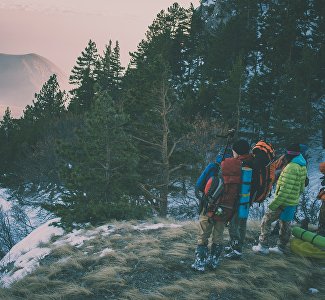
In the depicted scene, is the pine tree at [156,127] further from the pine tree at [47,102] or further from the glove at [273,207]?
the pine tree at [47,102]

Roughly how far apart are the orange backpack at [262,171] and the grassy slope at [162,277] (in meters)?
1.17

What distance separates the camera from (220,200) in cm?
523

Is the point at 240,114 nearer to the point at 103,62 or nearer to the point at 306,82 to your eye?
the point at 306,82

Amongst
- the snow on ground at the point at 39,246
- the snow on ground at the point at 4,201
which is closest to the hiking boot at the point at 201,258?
the snow on ground at the point at 39,246

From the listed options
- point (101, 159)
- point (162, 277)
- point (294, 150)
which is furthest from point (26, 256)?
point (101, 159)

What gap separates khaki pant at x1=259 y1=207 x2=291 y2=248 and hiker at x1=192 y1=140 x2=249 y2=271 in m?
1.15

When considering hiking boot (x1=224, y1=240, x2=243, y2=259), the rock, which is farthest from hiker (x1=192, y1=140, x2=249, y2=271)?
the rock

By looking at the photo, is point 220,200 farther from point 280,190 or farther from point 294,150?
point 294,150

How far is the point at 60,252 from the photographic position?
7336mm

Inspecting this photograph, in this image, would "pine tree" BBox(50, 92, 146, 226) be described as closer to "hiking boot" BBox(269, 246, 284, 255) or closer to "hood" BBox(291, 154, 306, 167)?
"hiking boot" BBox(269, 246, 284, 255)

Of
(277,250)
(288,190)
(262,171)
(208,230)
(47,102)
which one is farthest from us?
(47,102)

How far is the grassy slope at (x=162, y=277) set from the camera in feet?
16.3

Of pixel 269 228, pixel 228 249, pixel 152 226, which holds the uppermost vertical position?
pixel 269 228

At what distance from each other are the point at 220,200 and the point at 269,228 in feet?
4.96
